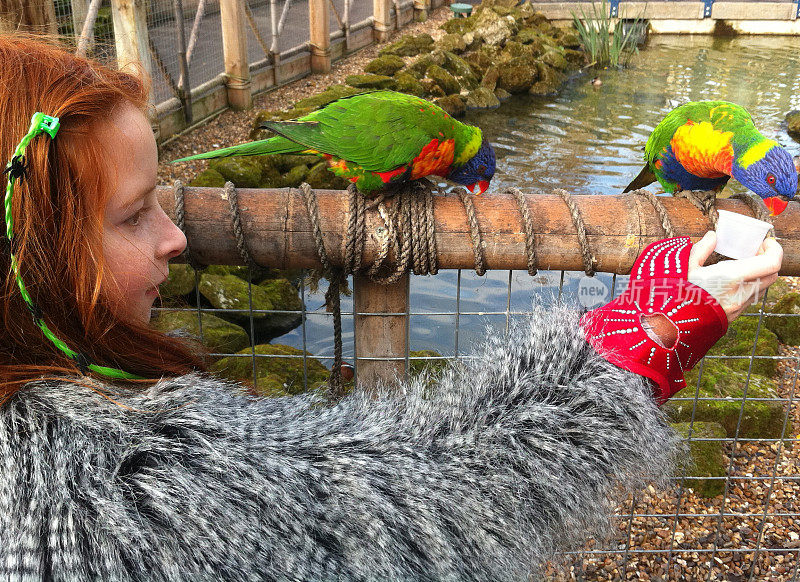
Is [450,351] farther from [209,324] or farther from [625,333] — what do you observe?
[625,333]

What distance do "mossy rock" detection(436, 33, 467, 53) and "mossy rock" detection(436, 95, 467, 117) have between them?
2.22 metres

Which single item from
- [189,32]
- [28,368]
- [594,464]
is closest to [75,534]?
[28,368]

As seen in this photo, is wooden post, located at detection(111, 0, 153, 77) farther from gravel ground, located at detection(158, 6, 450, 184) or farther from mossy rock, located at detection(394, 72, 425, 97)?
mossy rock, located at detection(394, 72, 425, 97)

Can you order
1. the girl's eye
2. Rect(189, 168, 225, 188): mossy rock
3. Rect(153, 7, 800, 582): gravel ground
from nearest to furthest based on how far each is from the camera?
1. the girl's eye
2. Rect(153, 7, 800, 582): gravel ground
3. Rect(189, 168, 225, 188): mossy rock

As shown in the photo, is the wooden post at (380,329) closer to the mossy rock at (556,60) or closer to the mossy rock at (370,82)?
the mossy rock at (370,82)

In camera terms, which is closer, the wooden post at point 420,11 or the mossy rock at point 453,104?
the mossy rock at point 453,104

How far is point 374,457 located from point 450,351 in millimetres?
2204

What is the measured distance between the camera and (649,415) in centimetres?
91

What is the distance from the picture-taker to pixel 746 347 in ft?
9.61

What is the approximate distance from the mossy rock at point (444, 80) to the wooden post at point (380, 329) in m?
6.31

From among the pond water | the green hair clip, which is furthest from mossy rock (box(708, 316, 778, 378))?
the green hair clip

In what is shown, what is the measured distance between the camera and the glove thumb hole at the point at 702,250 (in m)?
0.99

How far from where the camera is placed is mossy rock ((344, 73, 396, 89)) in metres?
6.73

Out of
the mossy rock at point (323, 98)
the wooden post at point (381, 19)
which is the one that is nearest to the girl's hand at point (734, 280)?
the mossy rock at point (323, 98)
